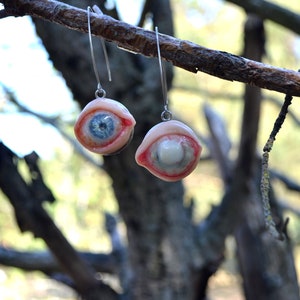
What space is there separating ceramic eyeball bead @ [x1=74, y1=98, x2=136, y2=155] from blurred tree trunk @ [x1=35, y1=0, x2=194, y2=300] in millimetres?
844

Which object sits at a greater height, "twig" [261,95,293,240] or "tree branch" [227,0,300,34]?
"tree branch" [227,0,300,34]

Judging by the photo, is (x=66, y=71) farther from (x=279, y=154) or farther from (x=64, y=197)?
(x=279, y=154)

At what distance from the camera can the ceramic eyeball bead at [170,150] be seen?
0.80 meters

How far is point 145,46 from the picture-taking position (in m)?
0.75

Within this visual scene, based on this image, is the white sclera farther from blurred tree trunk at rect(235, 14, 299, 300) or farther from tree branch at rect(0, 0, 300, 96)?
blurred tree trunk at rect(235, 14, 299, 300)

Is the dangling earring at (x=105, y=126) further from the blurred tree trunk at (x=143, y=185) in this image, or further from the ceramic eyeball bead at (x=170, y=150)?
the blurred tree trunk at (x=143, y=185)

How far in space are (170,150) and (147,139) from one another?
41 mm

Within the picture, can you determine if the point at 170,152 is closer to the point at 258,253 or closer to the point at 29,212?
the point at 29,212

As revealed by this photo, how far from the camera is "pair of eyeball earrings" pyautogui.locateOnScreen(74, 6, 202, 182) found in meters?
0.80

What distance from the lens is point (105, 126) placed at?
82cm

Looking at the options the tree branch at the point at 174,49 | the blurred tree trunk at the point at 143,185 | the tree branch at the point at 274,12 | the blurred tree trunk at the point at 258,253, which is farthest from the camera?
the blurred tree trunk at the point at 258,253

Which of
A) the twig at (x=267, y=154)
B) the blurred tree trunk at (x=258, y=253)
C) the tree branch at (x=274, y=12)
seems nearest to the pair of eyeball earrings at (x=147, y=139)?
the twig at (x=267, y=154)

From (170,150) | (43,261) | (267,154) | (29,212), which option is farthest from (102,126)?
(43,261)

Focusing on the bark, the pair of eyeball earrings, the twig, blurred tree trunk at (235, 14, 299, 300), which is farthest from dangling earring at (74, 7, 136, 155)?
blurred tree trunk at (235, 14, 299, 300)
